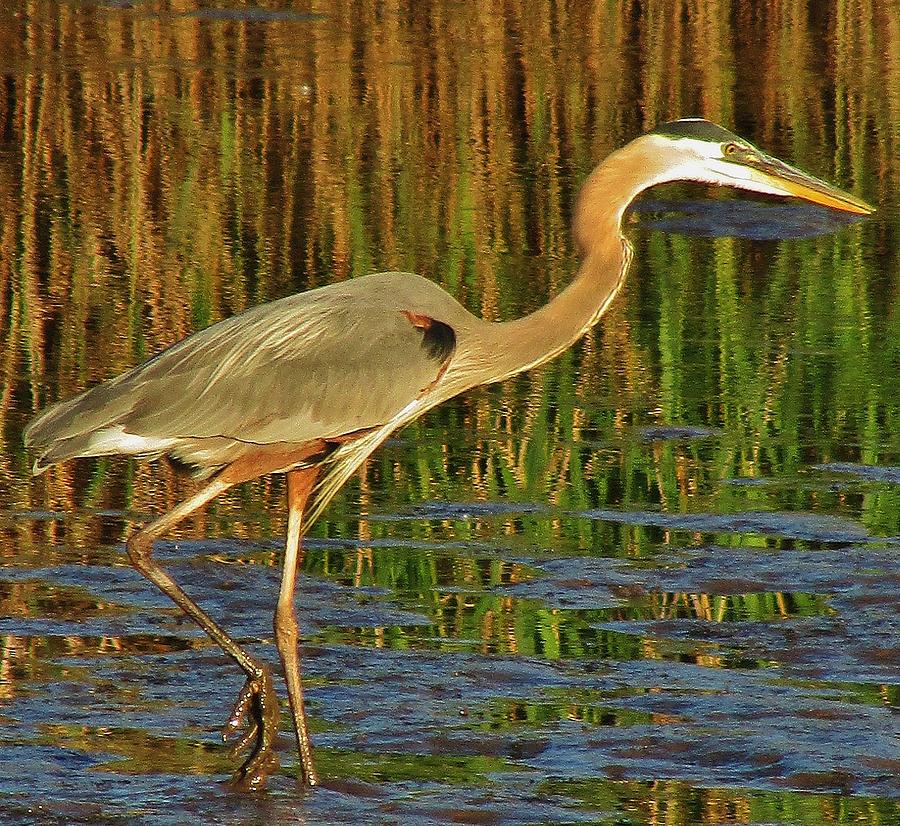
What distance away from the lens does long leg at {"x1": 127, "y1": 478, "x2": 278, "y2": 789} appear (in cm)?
549

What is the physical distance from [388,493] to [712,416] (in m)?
1.61

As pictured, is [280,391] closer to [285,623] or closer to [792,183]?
[285,623]

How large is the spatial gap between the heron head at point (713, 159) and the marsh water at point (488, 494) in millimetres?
1341

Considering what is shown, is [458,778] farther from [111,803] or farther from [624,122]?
[624,122]

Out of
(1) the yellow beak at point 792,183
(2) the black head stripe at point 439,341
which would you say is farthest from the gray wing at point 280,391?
(1) the yellow beak at point 792,183

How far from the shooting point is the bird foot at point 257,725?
5.47m

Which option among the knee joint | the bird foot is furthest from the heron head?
the bird foot

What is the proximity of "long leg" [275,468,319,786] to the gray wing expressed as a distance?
0.28m

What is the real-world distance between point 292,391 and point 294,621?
657 mm

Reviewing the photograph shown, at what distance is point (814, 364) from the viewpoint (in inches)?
349

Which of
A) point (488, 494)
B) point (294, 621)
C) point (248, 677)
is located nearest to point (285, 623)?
point (294, 621)

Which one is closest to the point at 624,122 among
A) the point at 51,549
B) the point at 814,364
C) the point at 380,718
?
the point at 814,364

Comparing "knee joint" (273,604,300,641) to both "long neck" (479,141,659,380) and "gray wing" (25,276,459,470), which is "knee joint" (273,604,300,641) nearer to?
"gray wing" (25,276,459,470)

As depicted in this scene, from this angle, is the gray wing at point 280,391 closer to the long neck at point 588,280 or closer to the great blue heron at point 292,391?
the great blue heron at point 292,391
